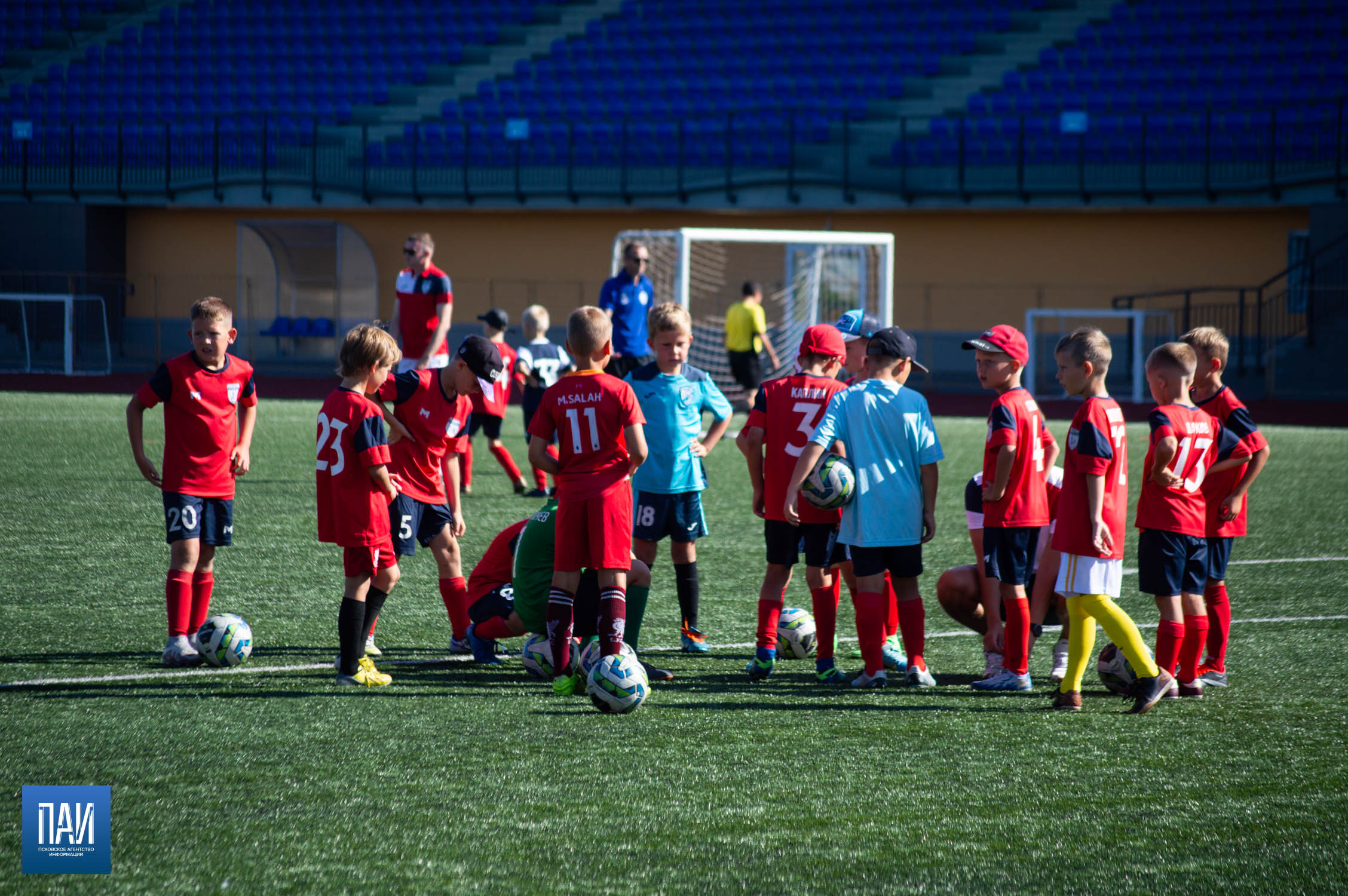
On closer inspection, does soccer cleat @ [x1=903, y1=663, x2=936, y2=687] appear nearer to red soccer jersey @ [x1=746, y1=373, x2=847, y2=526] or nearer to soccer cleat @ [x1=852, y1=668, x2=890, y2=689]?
soccer cleat @ [x1=852, y1=668, x2=890, y2=689]

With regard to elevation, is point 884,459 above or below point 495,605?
above

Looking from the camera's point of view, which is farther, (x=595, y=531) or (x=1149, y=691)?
(x=595, y=531)

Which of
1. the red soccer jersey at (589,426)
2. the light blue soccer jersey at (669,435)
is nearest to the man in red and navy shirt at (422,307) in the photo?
the light blue soccer jersey at (669,435)

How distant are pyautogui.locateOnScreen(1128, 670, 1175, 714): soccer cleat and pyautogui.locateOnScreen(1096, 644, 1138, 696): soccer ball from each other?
0.16 metres

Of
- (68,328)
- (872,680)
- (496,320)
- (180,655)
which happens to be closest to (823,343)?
(872,680)

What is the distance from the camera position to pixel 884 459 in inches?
197

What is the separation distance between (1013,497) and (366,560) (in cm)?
263

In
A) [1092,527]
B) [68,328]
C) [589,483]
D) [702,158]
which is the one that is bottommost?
[1092,527]

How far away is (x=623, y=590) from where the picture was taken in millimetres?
4996

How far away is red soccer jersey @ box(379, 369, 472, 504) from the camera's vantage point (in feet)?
18.3

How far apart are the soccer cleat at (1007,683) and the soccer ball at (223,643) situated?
122 inches

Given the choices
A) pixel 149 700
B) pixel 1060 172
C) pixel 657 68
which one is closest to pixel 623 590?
pixel 149 700

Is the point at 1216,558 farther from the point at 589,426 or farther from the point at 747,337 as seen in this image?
the point at 747,337

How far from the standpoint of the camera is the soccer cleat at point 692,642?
5809 mm
